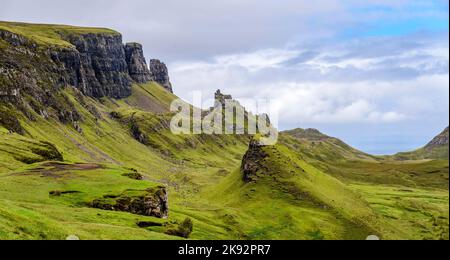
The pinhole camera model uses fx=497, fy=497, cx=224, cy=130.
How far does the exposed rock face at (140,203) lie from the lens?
360ft

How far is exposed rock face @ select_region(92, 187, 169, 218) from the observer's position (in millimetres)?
109875

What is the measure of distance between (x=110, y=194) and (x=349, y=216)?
116 metres

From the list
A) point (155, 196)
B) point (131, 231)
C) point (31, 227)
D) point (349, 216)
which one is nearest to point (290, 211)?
point (349, 216)

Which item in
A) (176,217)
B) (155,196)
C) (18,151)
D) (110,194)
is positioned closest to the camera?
(110,194)

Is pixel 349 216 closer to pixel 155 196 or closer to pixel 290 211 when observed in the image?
pixel 290 211

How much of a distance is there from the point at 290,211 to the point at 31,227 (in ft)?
477

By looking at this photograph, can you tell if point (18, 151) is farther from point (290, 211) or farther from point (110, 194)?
point (290, 211)

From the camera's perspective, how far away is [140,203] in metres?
117
